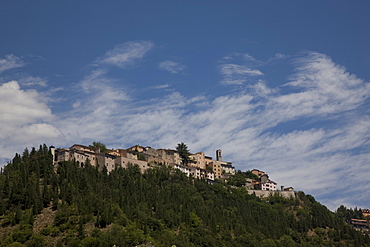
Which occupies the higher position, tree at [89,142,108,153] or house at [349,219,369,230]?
tree at [89,142,108,153]

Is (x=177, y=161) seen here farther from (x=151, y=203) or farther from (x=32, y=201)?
(x=32, y=201)

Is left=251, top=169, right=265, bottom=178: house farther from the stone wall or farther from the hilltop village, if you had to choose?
the stone wall

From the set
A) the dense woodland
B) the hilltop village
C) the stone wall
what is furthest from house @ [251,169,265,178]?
the dense woodland

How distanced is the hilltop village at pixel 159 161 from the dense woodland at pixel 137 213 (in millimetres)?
4297

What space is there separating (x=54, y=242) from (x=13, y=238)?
252 inches

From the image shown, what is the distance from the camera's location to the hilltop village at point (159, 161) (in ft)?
408

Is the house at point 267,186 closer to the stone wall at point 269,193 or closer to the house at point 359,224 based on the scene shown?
the stone wall at point 269,193

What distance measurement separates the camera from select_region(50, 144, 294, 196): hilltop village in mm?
124256

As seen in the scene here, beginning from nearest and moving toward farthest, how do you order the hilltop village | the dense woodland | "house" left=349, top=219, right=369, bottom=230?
the dense woodland → the hilltop village → "house" left=349, top=219, right=369, bottom=230

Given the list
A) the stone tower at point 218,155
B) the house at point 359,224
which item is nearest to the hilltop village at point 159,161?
the stone tower at point 218,155

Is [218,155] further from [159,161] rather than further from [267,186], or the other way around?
[159,161]

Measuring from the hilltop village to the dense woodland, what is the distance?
4.30m

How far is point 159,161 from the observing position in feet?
490

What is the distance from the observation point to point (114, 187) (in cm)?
11231
